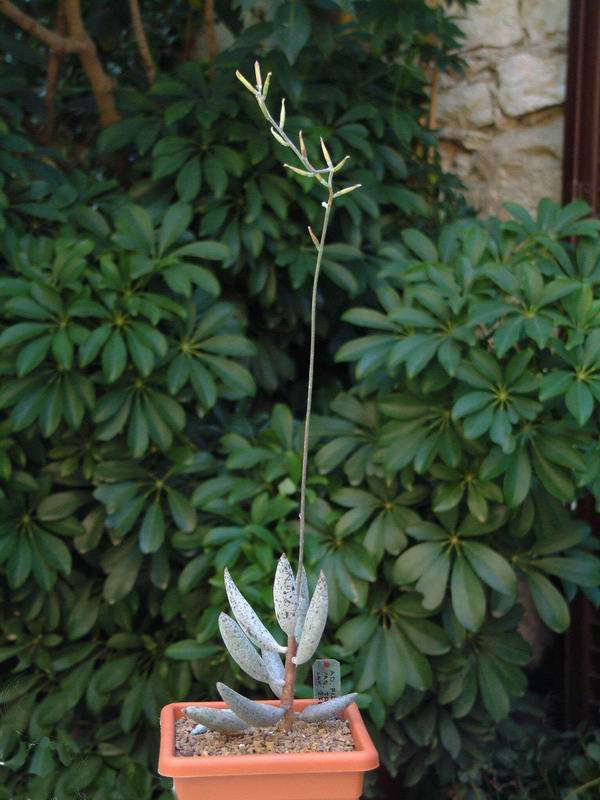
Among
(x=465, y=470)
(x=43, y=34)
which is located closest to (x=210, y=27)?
(x=43, y=34)

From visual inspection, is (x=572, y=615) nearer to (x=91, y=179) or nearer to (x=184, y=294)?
(x=184, y=294)

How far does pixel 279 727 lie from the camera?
1156mm

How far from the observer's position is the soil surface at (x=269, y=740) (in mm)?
1090

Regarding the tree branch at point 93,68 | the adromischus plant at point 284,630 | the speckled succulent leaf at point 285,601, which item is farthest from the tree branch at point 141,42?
the speckled succulent leaf at point 285,601

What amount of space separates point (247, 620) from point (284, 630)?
0.05m

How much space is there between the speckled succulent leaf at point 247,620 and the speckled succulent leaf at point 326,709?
73mm

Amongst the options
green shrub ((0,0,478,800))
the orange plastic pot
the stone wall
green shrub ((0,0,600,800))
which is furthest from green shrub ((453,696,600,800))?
the stone wall

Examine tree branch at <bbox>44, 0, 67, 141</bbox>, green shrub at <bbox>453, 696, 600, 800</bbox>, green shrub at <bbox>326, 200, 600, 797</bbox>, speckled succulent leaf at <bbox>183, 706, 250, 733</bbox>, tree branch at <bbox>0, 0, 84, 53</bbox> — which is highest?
tree branch at <bbox>0, 0, 84, 53</bbox>

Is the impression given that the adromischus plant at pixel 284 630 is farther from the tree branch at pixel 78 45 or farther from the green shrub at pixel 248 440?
the tree branch at pixel 78 45

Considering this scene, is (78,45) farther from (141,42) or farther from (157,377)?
(157,377)

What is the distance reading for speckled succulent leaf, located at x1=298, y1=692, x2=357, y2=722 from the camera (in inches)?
43.9

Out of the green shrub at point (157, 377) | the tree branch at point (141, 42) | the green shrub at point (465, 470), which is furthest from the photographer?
the tree branch at point (141, 42)

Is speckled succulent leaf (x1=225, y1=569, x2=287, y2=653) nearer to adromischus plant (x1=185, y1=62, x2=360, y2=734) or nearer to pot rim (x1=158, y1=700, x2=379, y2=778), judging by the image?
adromischus plant (x1=185, y1=62, x2=360, y2=734)

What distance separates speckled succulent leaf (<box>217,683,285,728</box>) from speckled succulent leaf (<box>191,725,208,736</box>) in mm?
77
